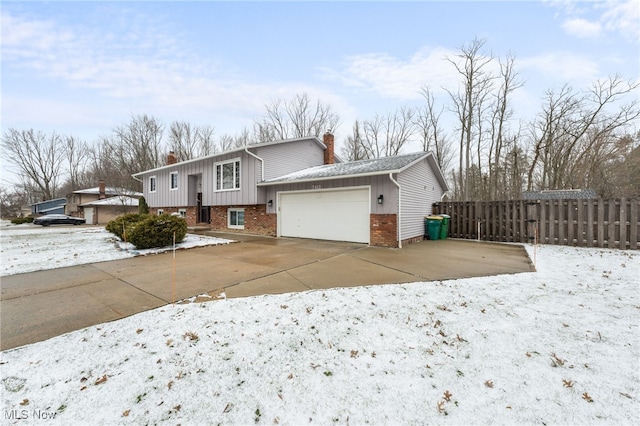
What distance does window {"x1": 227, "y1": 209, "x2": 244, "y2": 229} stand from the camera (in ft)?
43.5

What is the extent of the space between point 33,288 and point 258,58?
12.3 meters

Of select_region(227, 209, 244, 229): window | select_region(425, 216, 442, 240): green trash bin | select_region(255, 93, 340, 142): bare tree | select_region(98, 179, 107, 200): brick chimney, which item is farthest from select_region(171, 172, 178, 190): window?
select_region(98, 179, 107, 200): brick chimney

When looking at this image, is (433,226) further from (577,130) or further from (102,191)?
(102,191)

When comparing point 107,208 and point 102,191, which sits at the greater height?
point 102,191

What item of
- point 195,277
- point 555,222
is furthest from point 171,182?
point 555,222

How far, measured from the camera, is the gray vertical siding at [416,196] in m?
8.82

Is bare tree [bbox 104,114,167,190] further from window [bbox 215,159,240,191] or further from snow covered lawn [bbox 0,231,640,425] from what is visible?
snow covered lawn [bbox 0,231,640,425]

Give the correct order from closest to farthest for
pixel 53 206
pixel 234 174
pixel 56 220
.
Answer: pixel 234 174
pixel 56 220
pixel 53 206

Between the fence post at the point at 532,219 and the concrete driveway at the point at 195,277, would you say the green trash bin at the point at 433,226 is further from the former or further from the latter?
the fence post at the point at 532,219

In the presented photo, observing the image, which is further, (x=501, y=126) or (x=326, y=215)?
(x=501, y=126)

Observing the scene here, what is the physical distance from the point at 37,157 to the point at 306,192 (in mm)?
47059

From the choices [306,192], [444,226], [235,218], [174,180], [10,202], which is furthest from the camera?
[10,202]

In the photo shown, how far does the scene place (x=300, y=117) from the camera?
24.3 metres
